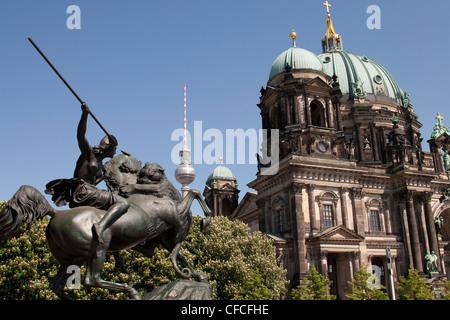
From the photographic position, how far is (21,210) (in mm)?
8844

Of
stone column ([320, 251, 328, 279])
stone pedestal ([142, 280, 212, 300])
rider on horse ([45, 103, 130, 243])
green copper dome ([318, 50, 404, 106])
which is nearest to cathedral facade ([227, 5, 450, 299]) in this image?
stone column ([320, 251, 328, 279])

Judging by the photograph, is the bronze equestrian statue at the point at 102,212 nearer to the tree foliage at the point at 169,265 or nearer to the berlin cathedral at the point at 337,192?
the tree foliage at the point at 169,265

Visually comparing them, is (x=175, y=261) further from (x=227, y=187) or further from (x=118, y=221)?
(x=227, y=187)

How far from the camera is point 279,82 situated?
5469 centimetres

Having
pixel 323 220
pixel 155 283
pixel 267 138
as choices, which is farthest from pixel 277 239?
pixel 155 283

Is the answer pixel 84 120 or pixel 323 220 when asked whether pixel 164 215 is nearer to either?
pixel 84 120

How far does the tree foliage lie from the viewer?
28047mm

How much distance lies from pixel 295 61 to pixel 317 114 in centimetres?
733

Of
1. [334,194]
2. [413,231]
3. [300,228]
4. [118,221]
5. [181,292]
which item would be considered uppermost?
[334,194]

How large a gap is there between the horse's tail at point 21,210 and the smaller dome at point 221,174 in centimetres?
7347

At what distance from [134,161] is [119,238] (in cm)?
225

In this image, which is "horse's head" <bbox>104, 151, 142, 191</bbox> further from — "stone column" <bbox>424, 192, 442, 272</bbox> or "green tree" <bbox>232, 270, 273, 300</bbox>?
"stone column" <bbox>424, 192, 442, 272</bbox>

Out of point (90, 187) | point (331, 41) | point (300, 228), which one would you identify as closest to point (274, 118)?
point (300, 228)

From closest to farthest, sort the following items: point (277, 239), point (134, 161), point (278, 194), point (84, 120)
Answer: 1. point (84, 120)
2. point (134, 161)
3. point (277, 239)
4. point (278, 194)
